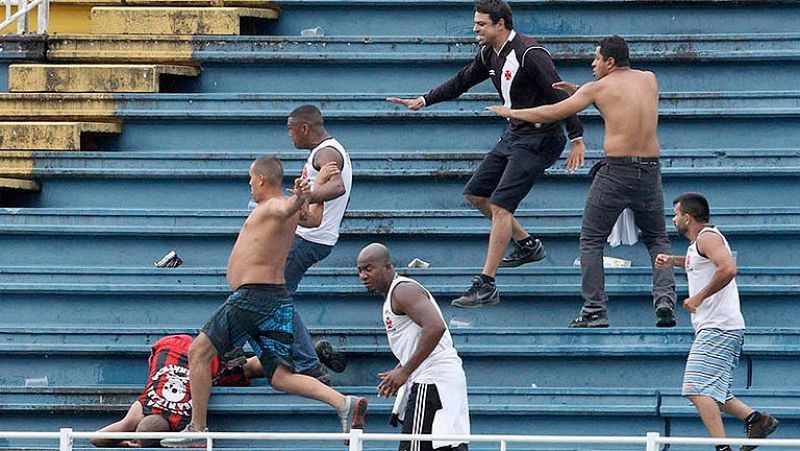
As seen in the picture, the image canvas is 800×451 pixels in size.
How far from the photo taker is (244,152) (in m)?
12.2

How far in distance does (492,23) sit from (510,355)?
197 centimetres

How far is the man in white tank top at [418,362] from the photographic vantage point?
9.08m

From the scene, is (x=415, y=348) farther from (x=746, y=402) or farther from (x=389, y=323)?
(x=746, y=402)

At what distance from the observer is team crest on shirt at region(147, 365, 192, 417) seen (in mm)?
9969

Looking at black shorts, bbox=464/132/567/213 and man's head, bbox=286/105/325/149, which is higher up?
man's head, bbox=286/105/325/149

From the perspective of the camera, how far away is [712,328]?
9.59 metres

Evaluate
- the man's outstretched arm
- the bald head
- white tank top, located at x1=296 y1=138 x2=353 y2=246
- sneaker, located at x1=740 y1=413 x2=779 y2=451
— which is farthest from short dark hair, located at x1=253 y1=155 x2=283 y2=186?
sneaker, located at x1=740 y1=413 x2=779 y2=451

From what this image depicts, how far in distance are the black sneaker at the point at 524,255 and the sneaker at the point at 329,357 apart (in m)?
1.20

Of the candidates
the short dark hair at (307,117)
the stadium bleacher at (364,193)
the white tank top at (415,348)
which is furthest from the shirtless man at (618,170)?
the white tank top at (415,348)

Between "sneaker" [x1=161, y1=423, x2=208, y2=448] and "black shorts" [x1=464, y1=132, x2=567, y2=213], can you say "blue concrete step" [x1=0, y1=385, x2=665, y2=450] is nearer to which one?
"sneaker" [x1=161, y1=423, x2=208, y2=448]

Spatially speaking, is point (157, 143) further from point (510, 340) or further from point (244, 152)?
point (510, 340)

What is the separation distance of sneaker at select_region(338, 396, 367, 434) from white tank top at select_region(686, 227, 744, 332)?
1.84 m

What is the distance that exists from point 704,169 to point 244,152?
3.08 metres

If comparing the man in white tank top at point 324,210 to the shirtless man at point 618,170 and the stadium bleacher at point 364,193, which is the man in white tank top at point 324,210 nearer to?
the stadium bleacher at point 364,193
